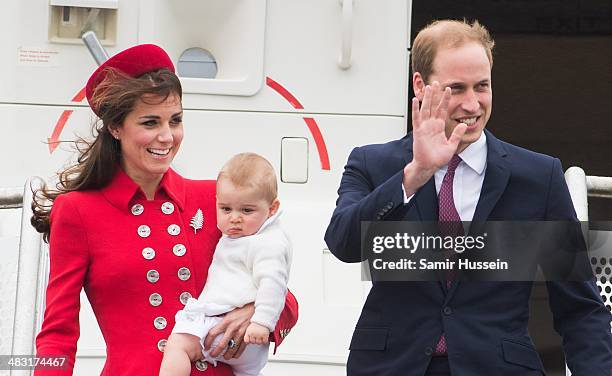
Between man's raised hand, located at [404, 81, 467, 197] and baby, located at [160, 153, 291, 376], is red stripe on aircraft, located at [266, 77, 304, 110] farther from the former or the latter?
man's raised hand, located at [404, 81, 467, 197]

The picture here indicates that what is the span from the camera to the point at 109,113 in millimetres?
2791

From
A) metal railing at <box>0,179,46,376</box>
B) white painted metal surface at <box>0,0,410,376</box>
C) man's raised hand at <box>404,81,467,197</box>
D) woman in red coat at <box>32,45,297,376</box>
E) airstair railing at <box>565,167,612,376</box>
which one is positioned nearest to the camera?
man's raised hand at <box>404,81,467,197</box>

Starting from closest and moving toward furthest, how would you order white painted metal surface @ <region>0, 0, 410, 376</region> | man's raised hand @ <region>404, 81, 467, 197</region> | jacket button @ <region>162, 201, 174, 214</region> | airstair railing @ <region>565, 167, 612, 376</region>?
man's raised hand @ <region>404, 81, 467, 197</region>
jacket button @ <region>162, 201, 174, 214</region>
airstair railing @ <region>565, 167, 612, 376</region>
white painted metal surface @ <region>0, 0, 410, 376</region>

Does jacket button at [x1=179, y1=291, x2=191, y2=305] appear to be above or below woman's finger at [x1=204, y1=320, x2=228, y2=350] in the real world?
above

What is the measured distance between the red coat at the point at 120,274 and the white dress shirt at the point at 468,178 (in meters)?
0.47

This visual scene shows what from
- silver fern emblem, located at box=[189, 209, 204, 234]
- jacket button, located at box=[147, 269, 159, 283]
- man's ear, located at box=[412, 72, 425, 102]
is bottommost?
jacket button, located at box=[147, 269, 159, 283]

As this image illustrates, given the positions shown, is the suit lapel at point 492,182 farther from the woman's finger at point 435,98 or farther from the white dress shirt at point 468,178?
the woman's finger at point 435,98

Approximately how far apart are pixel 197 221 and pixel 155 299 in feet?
0.73

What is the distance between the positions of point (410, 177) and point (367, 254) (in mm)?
233

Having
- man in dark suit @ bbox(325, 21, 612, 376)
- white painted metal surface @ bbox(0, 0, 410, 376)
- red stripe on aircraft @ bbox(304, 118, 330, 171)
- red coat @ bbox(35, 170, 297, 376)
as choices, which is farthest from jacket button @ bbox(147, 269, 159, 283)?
red stripe on aircraft @ bbox(304, 118, 330, 171)

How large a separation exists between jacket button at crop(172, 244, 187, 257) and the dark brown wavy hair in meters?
0.22

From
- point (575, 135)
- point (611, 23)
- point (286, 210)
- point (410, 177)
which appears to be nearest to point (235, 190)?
point (410, 177)

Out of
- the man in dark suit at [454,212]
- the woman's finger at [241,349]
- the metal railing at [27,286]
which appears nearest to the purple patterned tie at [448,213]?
the man in dark suit at [454,212]

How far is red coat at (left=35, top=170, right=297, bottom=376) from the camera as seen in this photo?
2680 mm
